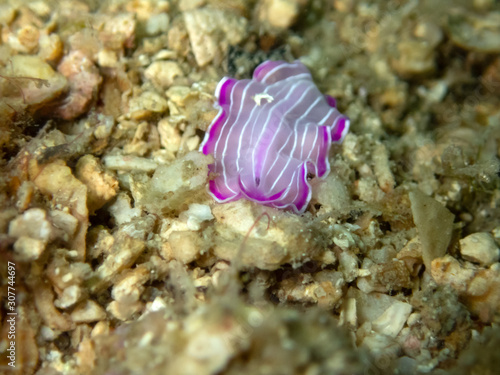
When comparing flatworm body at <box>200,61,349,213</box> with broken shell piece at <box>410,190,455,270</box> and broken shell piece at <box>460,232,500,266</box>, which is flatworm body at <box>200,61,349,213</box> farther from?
broken shell piece at <box>460,232,500,266</box>

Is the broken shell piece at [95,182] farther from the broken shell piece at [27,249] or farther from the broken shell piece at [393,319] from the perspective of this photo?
the broken shell piece at [393,319]

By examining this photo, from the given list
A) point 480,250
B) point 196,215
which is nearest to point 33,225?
point 196,215

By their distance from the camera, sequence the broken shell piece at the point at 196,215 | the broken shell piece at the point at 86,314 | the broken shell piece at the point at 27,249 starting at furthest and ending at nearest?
the broken shell piece at the point at 196,215
the broken shell piece at the point at 86,314
the broken shell piece at the point at 27,249

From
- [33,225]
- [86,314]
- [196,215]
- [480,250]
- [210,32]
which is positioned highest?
[210,32]

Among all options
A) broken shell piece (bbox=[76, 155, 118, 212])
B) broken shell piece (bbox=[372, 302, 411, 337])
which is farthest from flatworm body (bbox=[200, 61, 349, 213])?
broken shell piece (bbox=[372, 302, 411, 337])

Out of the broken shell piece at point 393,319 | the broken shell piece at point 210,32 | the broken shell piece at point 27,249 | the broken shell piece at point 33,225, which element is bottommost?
the broken shell piece at point 393,319

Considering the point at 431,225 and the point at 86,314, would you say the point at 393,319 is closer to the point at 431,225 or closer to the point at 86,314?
the point at 431,225

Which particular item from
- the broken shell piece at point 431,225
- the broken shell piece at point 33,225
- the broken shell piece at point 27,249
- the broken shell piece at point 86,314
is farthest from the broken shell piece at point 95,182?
the broken shell piece at point 431,225

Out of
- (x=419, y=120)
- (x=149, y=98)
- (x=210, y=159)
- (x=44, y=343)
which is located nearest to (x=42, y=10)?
(x=149, y=98)

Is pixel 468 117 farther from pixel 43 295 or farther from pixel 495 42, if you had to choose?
pixel 43 295
